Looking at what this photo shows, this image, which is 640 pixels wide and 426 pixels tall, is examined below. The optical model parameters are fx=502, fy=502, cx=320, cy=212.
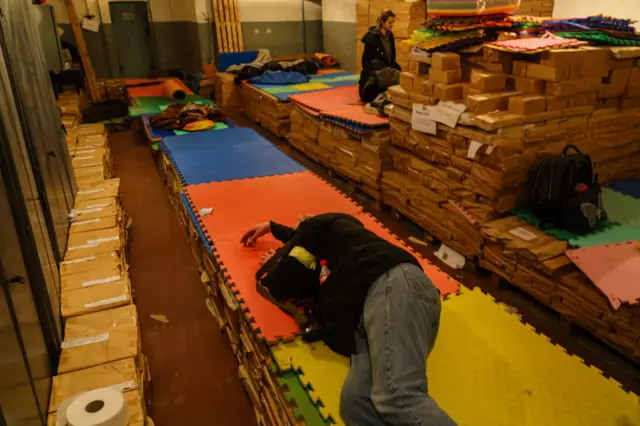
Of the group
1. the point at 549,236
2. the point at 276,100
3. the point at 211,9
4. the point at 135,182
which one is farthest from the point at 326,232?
the point at 211,9

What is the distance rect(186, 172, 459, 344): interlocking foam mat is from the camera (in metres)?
3.00

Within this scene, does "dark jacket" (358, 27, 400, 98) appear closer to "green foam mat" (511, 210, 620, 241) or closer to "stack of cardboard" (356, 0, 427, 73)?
"stack of cardboard" (356, 0, 427, 73)

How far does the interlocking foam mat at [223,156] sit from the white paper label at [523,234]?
2.40 meters

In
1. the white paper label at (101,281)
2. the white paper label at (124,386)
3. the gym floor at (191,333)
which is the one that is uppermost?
the white paper label at (101,281)

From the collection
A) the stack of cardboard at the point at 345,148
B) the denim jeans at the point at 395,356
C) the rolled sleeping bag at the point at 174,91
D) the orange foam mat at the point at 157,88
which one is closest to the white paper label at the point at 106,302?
the denim jeans at the point at 395,356

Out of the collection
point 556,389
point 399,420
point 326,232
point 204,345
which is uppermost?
point 326,232

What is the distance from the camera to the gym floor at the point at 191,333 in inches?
124

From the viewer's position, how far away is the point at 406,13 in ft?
27.5

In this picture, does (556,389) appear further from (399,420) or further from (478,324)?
(399,420)

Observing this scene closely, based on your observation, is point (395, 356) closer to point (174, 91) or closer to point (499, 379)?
point (499, 379)

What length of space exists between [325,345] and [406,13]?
7106 millimetres

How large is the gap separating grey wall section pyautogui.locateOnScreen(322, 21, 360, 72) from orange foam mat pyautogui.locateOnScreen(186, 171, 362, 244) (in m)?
5.99

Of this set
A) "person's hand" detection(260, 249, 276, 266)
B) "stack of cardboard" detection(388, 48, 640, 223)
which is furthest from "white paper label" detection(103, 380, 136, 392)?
"stack of cardboard" detection(388, 48, 640, 223)

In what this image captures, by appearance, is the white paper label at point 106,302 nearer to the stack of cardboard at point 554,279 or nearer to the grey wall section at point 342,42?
the stack of cardboard at point 554,279
